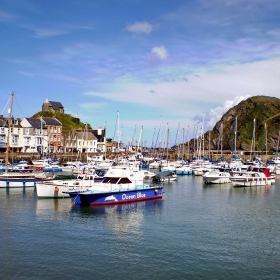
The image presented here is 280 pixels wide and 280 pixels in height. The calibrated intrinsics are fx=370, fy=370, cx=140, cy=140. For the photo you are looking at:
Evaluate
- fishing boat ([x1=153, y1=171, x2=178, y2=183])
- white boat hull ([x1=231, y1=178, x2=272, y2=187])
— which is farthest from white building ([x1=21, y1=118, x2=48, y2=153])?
white boat hull ([x1=231, y1=178, x2=272, y2=187])

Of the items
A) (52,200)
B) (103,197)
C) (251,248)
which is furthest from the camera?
(52,200)

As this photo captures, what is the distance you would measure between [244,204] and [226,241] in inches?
755

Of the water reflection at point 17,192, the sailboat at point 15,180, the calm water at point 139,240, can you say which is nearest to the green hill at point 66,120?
the sailboat at point 15,180

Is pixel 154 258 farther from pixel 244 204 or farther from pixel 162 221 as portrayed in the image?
pixel 244 204

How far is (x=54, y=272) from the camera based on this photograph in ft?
69.7

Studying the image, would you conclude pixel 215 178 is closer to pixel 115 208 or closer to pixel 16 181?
pixel 115 208

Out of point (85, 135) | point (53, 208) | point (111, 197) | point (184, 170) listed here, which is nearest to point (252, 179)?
point (184, 170)

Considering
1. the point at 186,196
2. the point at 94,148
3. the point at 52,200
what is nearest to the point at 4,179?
the point at 52,200

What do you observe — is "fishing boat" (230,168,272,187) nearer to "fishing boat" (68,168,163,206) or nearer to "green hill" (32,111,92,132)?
"fishing boat" (68,168,163,206)

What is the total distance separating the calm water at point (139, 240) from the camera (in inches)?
861

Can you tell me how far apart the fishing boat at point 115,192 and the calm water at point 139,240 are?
44.7 inches

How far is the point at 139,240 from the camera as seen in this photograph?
28.1m

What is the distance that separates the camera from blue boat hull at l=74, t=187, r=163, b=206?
3984cm

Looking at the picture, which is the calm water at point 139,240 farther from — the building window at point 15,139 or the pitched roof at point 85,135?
the pitched roof at point 85,135
